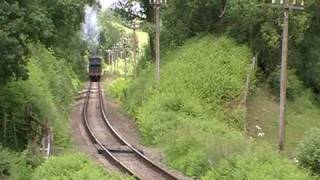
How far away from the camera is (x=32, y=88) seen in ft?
94.3

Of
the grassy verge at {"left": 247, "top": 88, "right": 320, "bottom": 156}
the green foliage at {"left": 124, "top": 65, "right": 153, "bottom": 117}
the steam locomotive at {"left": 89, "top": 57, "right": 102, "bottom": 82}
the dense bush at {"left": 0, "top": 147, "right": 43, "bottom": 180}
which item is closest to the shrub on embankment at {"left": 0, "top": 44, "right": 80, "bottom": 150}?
the dense bush at {"left": 0, "top": 147, "right": 43, "bottom": 180}

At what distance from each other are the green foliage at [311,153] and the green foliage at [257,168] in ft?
2.44

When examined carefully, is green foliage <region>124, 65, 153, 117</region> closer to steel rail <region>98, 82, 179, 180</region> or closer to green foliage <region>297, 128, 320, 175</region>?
steel rail <region>98, 82, 179, 180</region>

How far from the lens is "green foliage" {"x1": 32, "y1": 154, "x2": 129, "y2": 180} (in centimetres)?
1717

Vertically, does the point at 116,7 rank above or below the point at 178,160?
above

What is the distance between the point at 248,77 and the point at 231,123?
4.57 m

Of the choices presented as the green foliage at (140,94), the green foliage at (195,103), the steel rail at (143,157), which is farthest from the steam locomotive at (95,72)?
the steel rail at (143,157)

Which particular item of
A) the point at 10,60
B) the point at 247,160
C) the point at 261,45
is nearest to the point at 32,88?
the point at 10,60

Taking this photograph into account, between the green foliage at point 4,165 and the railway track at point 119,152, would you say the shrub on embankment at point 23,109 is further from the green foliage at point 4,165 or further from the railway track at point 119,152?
the green foliage at point 4,165

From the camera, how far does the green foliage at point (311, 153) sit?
65.0 feet

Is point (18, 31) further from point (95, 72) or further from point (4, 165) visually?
point (95, 72)

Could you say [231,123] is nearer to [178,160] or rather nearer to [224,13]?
[178,160]

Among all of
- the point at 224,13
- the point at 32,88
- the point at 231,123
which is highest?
the point at 224,13

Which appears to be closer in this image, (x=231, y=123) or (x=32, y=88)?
(x=32, y=88)
